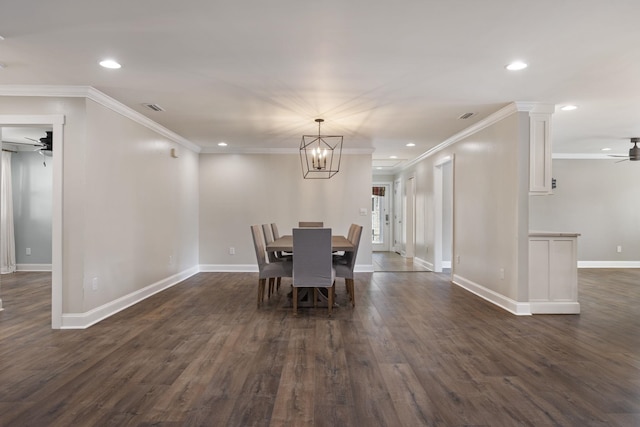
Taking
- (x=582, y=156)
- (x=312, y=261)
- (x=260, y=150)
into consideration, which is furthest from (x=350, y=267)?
(x=582, y=156)

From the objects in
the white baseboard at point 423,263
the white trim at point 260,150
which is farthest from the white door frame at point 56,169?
the white baseboard at point 423,263

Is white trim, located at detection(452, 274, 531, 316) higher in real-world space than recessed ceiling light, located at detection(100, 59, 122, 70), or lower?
lower

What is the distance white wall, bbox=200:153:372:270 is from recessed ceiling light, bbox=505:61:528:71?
12.7 ft

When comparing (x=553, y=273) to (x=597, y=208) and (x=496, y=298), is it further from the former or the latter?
(x=597, y=208)

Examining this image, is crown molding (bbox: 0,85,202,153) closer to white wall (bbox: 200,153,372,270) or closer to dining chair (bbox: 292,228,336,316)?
dining chair (bbox: 292,228,336,316)

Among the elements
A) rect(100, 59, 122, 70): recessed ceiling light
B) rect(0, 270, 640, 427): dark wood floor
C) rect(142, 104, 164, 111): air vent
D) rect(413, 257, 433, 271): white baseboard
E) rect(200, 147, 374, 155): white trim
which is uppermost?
rect(100, 59, 122, 70): recessed ceiling light

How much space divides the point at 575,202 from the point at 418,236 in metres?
3.33

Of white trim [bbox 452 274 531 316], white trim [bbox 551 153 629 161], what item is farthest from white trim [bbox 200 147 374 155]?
white trim [bbox 551 153 629 161]

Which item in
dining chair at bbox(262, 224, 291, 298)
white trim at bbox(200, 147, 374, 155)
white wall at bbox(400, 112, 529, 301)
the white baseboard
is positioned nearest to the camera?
white wall at bbox(400, 112, 529, 301)

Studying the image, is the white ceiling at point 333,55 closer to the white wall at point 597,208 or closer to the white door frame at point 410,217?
the white wall at point 597,208

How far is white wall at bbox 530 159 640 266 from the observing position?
7703 mm

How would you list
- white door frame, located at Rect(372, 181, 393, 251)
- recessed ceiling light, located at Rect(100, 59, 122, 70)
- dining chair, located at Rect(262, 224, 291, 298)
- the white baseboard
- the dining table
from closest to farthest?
1. recessed ceiling light, located at Rect(100, 59, 122, 70)
2. the dining table
3. dining chair, located at Rect(262, 224, 291, 298)
4. the white baseboard
5. white door frame, located at Rect(372, 181, 393, 251)

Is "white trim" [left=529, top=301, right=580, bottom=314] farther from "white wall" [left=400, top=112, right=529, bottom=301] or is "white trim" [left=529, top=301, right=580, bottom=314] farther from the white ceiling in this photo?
the white ceiling

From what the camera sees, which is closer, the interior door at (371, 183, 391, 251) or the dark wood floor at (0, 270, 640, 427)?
the dark wood floor at (0, 270, 640, 427)
